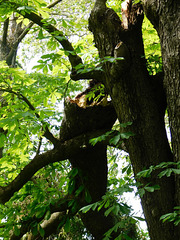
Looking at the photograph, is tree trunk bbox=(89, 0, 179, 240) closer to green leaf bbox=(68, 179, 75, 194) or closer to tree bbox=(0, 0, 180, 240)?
tree bbox=(0, 0, 180, 240)

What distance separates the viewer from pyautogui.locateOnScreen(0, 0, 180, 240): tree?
2.69 meters

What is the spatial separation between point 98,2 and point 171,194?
7.83ft

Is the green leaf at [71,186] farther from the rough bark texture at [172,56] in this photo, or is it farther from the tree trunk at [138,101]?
the rough bark texture at [172,56]

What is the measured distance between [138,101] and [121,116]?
0.25m

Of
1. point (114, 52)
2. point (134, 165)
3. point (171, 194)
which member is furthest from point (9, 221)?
point (114, 52)

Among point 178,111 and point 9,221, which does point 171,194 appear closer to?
point 178,111

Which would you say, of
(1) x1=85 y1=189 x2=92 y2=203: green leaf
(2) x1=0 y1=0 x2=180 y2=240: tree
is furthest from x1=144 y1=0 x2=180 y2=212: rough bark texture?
(1) x1=85 y1=189 x2=92 y2=203: green leaf

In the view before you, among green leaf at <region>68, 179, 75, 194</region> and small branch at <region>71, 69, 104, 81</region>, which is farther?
green leaf at <region>68, 179, 75, 194</region>

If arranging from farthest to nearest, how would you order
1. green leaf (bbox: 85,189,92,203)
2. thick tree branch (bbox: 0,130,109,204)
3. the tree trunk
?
1. green leaf (bbox: 85,189,92,203)
2. thick tree branch (bbox: 0,130,109,204)
3. the tree trunk

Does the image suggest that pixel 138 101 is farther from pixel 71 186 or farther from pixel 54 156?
pixel 71 186

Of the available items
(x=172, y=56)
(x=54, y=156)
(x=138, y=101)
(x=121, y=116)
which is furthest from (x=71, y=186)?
(x=172, y=56)

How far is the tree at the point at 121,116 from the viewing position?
2.69 metres

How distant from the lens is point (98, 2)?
3.49 meters

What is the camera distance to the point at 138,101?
120 inches
